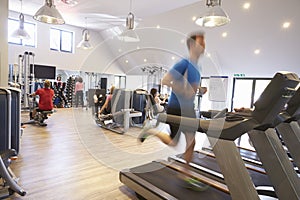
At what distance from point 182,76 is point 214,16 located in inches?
72.8

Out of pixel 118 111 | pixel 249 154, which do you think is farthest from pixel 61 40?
pixel 249 154

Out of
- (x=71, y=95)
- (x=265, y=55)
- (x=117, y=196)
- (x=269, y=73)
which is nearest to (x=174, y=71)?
(x=117, y=196)

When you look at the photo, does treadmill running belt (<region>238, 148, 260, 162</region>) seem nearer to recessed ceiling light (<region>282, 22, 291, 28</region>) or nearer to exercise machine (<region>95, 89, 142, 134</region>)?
exercise machine (<region>95, 89, 142, 134</region>)

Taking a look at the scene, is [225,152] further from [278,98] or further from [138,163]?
[138,163]

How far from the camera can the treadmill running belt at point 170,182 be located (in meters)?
1.84

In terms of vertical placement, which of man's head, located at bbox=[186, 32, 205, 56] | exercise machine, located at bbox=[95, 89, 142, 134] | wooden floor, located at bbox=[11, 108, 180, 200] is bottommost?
wooden floor, located at bbox=[11, 108, 180, 200]

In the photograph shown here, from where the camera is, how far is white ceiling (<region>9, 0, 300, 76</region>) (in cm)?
505

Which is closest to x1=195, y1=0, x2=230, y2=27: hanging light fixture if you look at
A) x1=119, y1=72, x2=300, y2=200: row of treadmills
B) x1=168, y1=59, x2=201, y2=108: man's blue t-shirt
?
x1=168, y1=59, x2=201, y2=108: man's blue t-shirt

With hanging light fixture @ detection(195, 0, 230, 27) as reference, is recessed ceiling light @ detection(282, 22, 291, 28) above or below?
above

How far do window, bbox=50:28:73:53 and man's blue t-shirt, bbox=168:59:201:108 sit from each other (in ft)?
29.9

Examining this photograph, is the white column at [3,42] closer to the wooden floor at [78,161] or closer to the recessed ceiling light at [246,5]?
the wooden floor at [78,161]

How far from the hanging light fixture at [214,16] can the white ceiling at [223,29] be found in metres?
0.77

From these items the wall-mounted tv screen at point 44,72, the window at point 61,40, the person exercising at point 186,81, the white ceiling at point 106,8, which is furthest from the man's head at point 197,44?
the window at point 61,40

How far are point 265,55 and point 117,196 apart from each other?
583 cm
